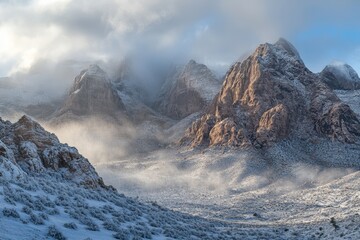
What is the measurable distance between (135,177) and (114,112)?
90747 mm

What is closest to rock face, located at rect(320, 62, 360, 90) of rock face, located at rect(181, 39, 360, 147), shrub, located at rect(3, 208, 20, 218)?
rock face, located at rect(181, 39, 360, 147)

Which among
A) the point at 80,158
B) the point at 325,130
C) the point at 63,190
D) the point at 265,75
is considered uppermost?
the point at 265,75

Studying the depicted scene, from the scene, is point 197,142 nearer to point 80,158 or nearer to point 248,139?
point 248,139

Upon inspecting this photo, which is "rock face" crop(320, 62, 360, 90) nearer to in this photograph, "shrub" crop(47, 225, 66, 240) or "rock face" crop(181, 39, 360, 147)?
"rock face" crop(181, 39, 360, 147)

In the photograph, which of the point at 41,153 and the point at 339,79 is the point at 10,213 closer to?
the point at 41,153

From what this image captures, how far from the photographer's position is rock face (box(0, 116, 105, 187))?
121 feet

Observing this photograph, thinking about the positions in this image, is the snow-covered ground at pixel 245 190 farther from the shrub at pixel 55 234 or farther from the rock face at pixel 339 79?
the rock face at pixel 339 79

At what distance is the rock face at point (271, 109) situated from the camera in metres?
128

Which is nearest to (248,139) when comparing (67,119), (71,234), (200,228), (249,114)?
(249,114)

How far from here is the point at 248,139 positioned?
128m

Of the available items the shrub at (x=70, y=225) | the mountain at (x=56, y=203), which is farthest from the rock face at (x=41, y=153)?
the shrub at (x=70, y=225)

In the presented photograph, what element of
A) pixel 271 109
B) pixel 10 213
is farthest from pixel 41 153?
pixel 271 109

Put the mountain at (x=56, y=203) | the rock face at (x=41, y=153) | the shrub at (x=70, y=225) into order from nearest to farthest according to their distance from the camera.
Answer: the mountain at (x=56, y=203) → the shrub at (x=70, y=225) → the rock face at (x=41, y=153)

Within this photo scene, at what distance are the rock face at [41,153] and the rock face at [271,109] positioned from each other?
86882 mm
